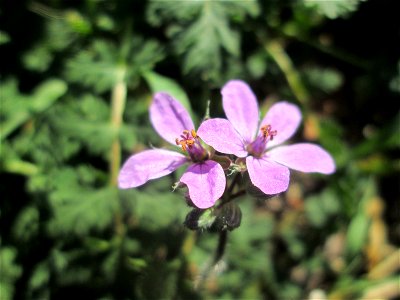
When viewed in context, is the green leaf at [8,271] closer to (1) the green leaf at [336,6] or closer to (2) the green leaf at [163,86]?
(2) the green leaf at [163,86]

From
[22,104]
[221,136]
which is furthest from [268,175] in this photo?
[22,104]

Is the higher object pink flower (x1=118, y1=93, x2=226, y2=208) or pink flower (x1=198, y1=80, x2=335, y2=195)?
pink flower (x1=198, y1=80, x2=335, y2=195)

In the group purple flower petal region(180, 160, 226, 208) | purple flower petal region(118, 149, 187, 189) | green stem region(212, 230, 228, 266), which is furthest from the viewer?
green stem region(212, 230, 228, 266)

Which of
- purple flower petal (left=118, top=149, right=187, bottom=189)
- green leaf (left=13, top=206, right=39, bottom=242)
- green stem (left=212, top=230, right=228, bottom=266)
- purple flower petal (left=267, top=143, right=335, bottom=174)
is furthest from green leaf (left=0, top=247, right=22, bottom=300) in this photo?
purple flower petal (left=267, top=143, right=335, bottom=174)

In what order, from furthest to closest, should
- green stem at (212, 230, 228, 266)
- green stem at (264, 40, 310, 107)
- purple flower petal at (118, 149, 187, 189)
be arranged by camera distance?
green stem at (264, 40, 310, 107) < green stem at (212, 230, 228, 266) < purple flower petal at (118, 149, 187, 189)

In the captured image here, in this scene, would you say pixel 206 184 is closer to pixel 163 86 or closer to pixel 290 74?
pixel 163 86

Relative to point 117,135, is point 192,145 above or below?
above

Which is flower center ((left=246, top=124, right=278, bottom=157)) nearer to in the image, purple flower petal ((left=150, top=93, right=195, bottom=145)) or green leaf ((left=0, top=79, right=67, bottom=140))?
purple flower petal ((left=150, top=93, right=195, bottom=145))
